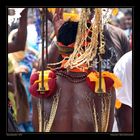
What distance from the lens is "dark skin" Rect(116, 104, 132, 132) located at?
3.92 metres

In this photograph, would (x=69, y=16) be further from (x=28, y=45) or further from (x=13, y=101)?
(x=13, y=101)

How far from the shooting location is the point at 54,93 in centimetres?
392

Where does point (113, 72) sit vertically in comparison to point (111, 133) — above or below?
above

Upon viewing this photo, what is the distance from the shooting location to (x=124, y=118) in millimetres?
3928

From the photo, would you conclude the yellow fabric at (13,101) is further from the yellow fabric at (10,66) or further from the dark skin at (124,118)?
the dark skin at (124,118)

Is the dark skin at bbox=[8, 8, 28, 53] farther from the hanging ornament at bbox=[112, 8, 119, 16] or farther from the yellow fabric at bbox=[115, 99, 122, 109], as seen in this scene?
Answer: the yellow fabric at bbox=[115, 99, 122, 109]

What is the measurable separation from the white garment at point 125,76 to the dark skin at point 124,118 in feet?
0.11

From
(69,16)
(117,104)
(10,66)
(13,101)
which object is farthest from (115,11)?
(13,101)

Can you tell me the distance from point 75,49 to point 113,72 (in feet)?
0.87

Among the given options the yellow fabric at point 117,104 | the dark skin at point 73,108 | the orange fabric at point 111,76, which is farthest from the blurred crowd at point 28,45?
the yellow fabric at point 117,104

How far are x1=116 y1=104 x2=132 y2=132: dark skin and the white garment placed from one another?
0.03 m

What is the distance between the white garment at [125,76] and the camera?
154 inches
